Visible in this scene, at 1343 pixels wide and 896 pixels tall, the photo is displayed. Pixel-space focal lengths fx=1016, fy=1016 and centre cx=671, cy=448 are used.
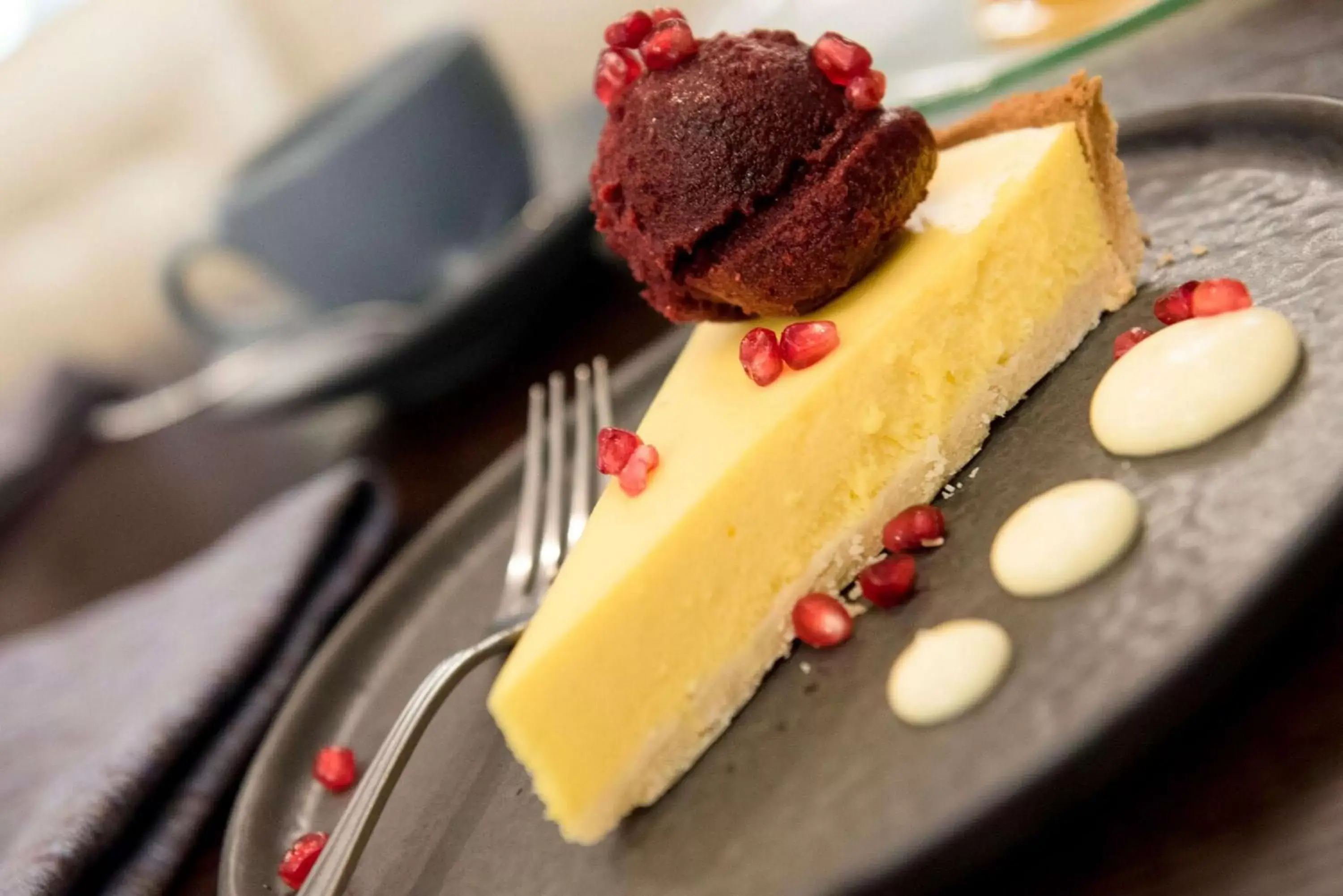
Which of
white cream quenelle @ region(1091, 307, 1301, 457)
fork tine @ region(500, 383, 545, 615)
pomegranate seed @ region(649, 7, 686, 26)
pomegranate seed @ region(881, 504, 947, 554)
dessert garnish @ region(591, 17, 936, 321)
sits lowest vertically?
fork tine @ region(500, 383, 545, 615)

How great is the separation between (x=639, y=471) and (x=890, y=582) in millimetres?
354

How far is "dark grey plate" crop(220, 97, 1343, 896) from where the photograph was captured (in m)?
0.85

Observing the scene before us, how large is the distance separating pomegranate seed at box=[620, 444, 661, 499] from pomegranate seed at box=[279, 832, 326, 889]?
61cm

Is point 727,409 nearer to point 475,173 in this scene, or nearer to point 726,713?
point 726,713

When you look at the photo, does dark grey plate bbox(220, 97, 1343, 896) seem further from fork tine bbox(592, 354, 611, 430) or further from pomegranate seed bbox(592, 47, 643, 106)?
pomegranate seed bbox(592, 47, 643, 106)

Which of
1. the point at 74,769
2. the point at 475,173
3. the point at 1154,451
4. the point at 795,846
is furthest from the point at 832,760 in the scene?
the point at 475,173

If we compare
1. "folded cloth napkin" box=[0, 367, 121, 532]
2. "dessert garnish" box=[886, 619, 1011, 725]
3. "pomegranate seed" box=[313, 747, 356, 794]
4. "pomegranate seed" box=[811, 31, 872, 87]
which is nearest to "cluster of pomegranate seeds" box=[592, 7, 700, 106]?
"pomegranate seed" box=[811, 31, 872, 87]

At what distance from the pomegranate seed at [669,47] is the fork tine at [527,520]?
2.48 feet

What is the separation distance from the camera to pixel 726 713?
1258 mm

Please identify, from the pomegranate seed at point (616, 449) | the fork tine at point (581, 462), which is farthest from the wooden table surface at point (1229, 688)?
the pomegranate seed at point (616, 449)

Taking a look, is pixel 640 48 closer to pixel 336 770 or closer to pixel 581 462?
pixel 581 462

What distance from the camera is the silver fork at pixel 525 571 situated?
1.19 meters

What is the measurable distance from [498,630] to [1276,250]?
115cm

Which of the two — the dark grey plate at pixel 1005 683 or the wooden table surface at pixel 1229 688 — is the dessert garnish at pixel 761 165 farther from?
the wooden table surface at pixel 1229 688
